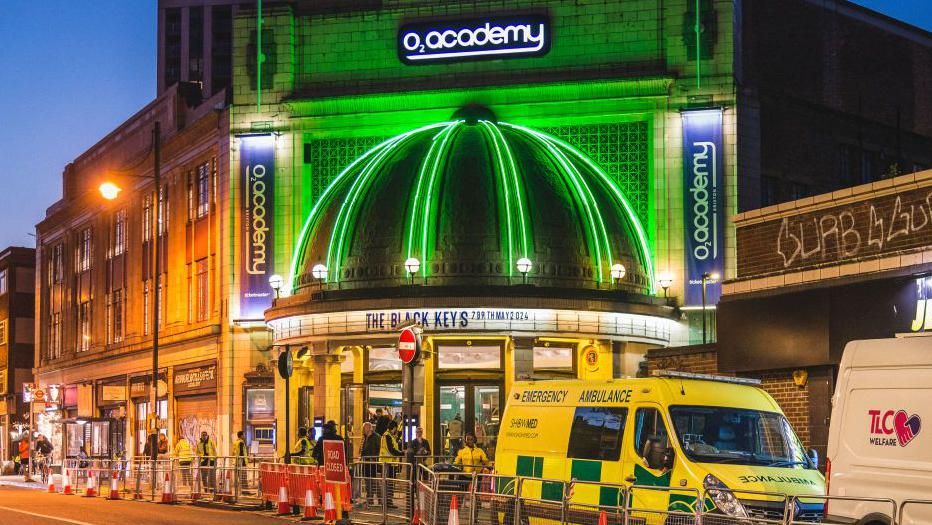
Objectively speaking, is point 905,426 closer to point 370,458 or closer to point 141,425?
point 370,458

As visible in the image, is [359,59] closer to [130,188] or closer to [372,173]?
[372,173]

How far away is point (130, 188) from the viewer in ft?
186

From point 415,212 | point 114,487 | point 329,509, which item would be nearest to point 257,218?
point 415,212

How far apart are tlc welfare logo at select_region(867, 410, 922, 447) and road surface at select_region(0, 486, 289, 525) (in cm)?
1330

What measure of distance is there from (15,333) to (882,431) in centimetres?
7557

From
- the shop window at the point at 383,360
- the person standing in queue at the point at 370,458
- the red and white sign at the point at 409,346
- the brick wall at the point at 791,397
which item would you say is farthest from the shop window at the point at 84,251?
the red and white sign at the point at 409,346

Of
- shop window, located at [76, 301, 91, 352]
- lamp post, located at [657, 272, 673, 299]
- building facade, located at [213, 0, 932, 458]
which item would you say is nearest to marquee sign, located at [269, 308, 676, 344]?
building facade, located at [213, 0, 932, 458]

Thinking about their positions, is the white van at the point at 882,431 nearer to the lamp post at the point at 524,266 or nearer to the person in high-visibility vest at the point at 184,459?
the person in high-visibility vest at the point at 184,459

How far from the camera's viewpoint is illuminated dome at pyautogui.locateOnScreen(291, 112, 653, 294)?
37875 mm

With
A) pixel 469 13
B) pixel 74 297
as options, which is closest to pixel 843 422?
pixel 469 13

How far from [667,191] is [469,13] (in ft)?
27.6

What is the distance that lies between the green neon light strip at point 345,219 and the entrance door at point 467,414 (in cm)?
463

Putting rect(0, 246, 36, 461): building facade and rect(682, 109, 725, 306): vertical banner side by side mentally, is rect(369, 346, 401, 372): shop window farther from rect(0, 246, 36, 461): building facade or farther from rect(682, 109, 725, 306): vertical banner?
rect(0, 246, 36, 461): building facade

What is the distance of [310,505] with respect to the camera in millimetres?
26484
